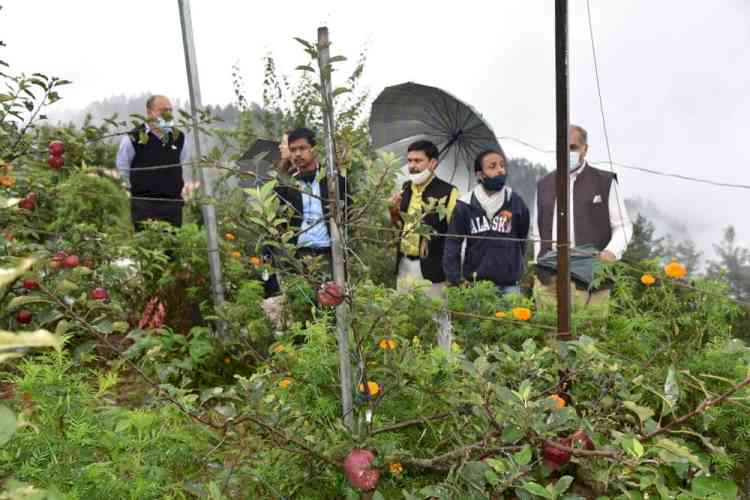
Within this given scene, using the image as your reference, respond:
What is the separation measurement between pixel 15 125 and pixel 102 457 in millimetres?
1165

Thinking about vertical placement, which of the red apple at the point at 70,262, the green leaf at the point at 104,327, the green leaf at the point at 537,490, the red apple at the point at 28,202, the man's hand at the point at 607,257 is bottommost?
the green leaf at the point at 537,490

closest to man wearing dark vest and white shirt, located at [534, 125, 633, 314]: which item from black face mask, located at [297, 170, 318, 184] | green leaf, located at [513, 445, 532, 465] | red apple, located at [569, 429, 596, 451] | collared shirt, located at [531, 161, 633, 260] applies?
collared shirt, located at [531, 161, 633, 260]

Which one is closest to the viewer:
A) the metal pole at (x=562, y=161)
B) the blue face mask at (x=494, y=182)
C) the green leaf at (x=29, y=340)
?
the green leaf at (x=29, y=340)

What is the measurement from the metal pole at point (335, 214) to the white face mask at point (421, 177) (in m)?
2.10

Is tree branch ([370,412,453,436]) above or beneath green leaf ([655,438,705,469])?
beneath

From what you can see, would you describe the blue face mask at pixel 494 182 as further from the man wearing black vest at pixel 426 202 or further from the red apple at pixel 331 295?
the red apple at pixel 331 295

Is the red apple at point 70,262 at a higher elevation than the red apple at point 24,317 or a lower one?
higher

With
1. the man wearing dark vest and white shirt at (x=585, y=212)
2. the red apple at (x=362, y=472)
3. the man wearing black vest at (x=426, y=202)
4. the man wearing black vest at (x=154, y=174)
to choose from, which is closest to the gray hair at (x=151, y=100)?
the man wearing black vest at (x=154, y=174)

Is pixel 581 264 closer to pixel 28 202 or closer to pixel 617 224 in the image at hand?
pixel 617 224

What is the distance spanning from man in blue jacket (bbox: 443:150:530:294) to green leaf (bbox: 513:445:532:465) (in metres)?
1.98

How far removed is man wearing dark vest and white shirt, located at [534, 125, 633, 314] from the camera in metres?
3.01

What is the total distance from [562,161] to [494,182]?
1.71 metres

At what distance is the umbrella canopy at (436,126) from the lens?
400cm

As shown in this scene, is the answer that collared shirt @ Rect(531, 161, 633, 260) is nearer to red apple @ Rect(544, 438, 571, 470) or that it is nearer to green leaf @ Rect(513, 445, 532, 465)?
red apple @ Rect(544, 438, 571, 470)
